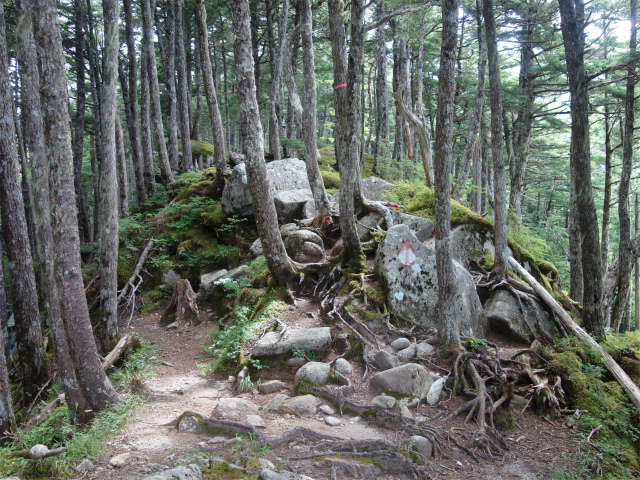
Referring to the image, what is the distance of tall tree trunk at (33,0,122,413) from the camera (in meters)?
4.84

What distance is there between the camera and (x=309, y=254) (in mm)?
A: 9359

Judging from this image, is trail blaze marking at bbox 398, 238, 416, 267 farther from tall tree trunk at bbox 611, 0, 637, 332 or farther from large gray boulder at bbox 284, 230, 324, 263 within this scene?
tall tree trunk at bbox 611, 0, 637, 332

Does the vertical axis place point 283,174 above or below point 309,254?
above

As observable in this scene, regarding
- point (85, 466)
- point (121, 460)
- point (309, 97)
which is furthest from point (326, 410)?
point (309, 97)

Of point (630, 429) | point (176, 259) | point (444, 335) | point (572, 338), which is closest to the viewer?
point (630, 429)

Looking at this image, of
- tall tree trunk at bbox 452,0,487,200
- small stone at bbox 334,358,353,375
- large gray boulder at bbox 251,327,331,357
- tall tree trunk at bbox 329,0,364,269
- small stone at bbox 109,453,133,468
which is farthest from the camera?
tall tree trunk at bbox 452,0,487,200

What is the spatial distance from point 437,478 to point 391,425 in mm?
893

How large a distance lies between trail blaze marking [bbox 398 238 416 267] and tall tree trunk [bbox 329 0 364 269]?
1023 mm

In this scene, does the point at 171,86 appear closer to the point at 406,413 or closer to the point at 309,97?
the point at 309,97

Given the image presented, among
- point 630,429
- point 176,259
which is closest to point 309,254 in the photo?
point 176,259

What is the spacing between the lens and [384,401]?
5.57 m

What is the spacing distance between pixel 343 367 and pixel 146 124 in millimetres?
12975

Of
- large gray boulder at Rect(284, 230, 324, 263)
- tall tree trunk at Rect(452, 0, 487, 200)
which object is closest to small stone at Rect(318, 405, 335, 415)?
large gray boulder at Rect(284, 230, 324, 263)

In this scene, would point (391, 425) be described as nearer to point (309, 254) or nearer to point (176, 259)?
point (309, 254)
